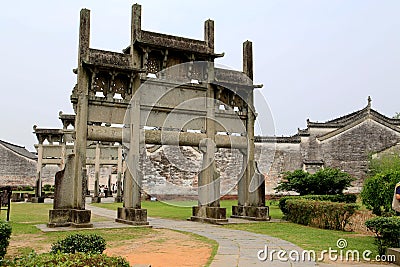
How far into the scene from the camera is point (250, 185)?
17.2m

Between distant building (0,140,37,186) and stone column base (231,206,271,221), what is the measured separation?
3143cm

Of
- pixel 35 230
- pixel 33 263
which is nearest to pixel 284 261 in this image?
pixel 33 263

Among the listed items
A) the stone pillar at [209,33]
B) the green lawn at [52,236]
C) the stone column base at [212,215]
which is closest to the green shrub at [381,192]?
the stone column base at [212,215]

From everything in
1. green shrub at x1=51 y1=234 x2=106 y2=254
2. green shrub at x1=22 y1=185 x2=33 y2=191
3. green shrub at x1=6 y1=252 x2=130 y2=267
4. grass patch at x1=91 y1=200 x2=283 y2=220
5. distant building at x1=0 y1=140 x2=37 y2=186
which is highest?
distant building at x1=0 y1=140 x2=37 y2=186

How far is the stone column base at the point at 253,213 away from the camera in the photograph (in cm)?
1672

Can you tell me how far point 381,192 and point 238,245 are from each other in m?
5.73

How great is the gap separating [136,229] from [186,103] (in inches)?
221

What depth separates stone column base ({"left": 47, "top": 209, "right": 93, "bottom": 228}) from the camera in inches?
529

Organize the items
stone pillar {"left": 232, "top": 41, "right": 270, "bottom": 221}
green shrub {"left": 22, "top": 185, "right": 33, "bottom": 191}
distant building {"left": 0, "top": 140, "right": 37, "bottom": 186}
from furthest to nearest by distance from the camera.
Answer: distant building {"left": 0, "top": 140, "right": 37, "bottom": 186}
green shrub {"left": 22, "top": 185, "right": 33, "bottom": 191}
stone pillar {"left": 232, "top": 41, "right": 270, "bottom": 221}

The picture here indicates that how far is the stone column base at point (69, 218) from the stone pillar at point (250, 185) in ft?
22.2

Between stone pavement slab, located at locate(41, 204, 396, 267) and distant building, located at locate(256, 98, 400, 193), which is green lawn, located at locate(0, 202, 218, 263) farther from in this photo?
distant building, located at locate(256, 98, 400, 193)

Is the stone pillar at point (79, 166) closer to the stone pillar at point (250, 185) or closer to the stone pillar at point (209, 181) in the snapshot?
the stone pillar at point (209, 181)

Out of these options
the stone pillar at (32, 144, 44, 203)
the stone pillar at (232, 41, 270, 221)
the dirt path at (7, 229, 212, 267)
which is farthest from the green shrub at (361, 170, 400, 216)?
the stone pillar at (32, 144, 44, 203)

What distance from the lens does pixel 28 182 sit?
1674 inches
